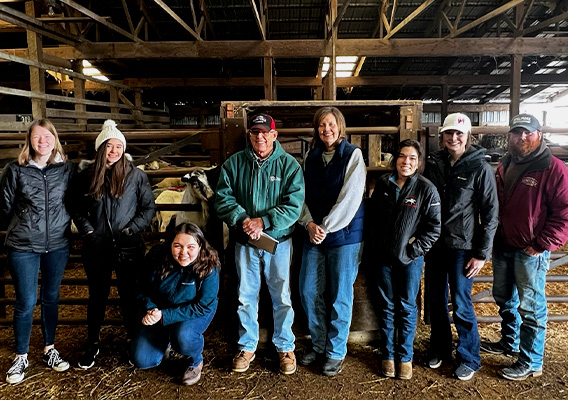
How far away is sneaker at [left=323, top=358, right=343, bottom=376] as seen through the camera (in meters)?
3.12

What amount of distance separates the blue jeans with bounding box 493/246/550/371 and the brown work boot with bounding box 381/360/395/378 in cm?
95

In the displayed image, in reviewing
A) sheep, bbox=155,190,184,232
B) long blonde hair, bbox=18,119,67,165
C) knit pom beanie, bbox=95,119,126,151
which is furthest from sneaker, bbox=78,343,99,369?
sheep, bbox=155,190,184,232

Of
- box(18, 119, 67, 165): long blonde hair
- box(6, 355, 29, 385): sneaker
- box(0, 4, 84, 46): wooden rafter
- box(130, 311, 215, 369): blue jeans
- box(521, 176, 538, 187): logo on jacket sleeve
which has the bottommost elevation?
box(6, 355, 29, 385): sneaker

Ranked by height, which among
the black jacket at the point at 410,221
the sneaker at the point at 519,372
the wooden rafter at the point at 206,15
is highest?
the wooden rafter at the point at 206,15

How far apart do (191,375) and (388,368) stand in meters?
1.47

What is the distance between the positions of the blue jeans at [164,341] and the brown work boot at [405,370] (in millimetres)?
1476

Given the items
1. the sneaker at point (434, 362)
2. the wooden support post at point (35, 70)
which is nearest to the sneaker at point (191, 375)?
the sneaker at point (434, 362)

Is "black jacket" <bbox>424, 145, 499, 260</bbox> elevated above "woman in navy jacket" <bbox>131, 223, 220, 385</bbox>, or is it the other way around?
"black jacket" <bbox>424, 145, 499, 260</bbox>

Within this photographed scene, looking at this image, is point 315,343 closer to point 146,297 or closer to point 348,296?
point 348,296

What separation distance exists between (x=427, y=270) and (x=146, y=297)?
2.21 metres

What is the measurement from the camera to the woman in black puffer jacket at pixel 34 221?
295 centimetres

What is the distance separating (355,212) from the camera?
2994 millimetres

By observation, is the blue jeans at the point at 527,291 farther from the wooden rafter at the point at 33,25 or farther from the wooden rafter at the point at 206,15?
the wooden rafter at the point at 206,15

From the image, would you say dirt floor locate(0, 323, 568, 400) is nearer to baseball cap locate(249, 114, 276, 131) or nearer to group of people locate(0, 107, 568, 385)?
group of people locate(0, 107, 568, 385)
